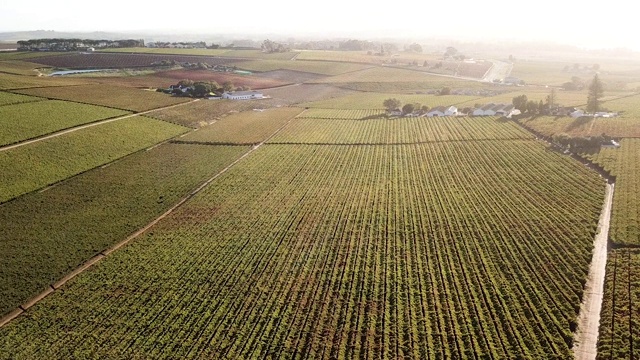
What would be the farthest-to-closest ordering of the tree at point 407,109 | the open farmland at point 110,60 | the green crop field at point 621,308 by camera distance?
1. the open farmland at point 110,60
2. the tree at point 407,109
3. the green crop field at point 621,308

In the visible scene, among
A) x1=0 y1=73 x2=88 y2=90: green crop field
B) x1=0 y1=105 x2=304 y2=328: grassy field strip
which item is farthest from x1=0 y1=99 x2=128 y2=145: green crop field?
x1=0 y1=105 x2=304 y2=328: grassy field strip

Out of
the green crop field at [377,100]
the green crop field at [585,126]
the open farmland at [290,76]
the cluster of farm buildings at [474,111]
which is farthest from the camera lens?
the open farmland at [290,76]

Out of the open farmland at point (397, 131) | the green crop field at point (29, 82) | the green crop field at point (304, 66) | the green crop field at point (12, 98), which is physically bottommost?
the open farmland at point (397, 131)

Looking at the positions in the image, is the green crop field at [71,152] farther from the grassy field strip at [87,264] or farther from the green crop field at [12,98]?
the green crop field at [12,98]

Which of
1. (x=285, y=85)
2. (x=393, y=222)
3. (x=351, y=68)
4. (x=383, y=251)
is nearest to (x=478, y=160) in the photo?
(x=393, y=222)

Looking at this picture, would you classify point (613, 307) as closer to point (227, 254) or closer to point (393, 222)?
point (393, 222)

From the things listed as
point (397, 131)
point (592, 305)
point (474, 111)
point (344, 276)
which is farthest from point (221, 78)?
point (592, 305)

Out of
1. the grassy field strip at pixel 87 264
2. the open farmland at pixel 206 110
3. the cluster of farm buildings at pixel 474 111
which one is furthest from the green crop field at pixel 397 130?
the grassy field strip at pixel 87 264
